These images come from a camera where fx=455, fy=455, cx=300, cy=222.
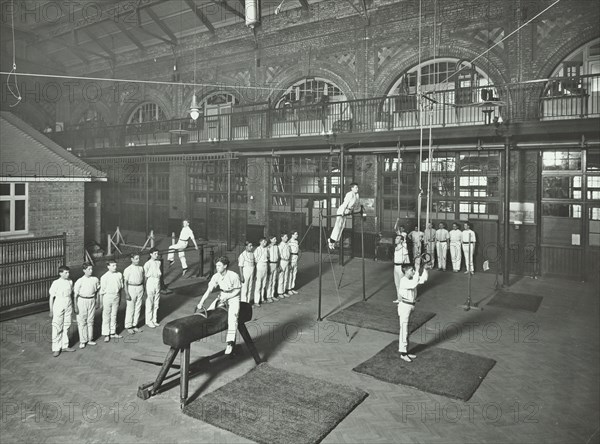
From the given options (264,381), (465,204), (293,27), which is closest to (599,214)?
(465,204)

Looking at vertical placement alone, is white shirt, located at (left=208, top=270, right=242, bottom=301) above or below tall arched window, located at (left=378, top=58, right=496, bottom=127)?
below

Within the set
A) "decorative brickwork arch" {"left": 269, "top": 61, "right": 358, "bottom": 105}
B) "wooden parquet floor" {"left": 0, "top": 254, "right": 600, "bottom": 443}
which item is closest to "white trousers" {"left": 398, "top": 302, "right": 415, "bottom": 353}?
"wooden parquet floor" {"left": 0, "top": 254, "right": 600, "bottom": 443}

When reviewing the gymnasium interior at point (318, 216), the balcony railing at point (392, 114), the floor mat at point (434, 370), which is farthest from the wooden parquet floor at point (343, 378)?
the balcony railing at point (392, 114)

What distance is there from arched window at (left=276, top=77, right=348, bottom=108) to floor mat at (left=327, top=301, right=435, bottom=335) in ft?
34.0

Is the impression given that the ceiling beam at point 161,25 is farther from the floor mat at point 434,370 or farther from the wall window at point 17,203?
the floor mat at point 434,370

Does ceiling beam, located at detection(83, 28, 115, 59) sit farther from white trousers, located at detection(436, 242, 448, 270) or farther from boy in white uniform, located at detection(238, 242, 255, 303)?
white trousers, located at detection(436, 242, 448, 270)

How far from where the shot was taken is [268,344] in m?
8.63

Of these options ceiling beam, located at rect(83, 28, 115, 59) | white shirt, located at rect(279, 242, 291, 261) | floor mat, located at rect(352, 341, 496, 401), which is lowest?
floor mat, located at rect(352, 341, 496, 401)

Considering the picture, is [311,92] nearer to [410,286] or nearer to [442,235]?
[442,235]

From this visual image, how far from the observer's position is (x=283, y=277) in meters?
12.2

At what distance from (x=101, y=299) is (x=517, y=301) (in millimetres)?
9887

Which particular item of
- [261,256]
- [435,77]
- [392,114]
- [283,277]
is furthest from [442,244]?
[261,256]

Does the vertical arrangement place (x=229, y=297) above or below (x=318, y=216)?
below

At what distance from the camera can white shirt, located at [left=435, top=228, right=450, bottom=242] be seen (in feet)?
50.3
